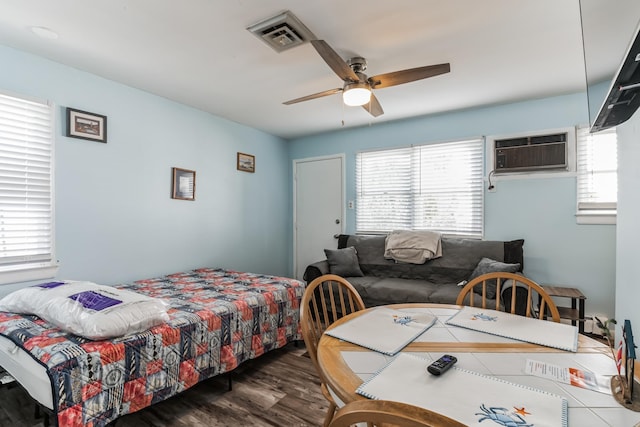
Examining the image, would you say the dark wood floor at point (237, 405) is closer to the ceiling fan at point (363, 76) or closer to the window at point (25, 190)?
the window at point (25, 190)

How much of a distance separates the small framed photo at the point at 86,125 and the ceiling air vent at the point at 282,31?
1.76 metres

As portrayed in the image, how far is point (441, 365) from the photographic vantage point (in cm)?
101

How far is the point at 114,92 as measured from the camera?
9.89 ft

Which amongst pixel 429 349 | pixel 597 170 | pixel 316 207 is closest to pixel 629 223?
pixel 597 170

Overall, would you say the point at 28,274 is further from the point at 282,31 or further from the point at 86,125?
the point at 282,31

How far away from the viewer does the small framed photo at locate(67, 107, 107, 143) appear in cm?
271

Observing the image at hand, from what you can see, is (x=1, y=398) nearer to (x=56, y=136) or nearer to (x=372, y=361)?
(x=56, y=136)

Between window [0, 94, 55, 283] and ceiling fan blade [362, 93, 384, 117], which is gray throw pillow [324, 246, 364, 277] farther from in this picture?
window [0, 94, 55, 283]

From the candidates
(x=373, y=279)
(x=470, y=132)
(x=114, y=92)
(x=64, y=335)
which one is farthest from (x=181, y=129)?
(x=470, y=132)

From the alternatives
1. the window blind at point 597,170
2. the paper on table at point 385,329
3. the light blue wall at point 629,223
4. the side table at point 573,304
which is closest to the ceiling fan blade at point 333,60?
the paper on table at point 385,329

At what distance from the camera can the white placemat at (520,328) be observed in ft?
4.06

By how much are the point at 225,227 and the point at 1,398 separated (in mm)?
2463

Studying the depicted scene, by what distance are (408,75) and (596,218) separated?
2.46 meters

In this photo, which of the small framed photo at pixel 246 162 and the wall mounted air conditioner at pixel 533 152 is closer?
the wall mounted air conditioner at pixel 533 152
